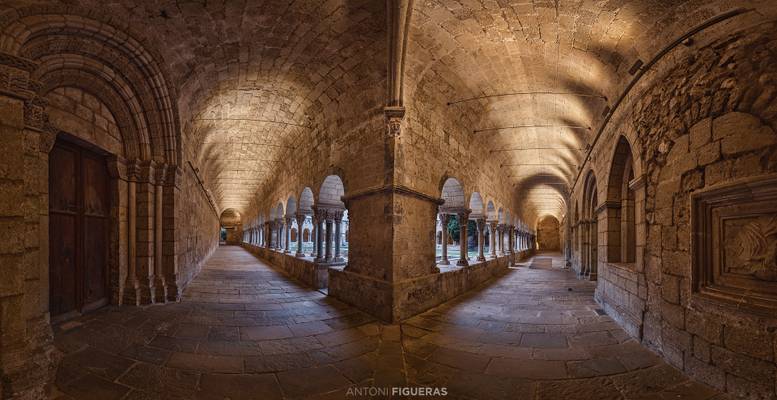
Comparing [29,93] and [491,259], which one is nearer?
[29,93]

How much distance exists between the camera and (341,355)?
10.5ft

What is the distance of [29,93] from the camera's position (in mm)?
2428

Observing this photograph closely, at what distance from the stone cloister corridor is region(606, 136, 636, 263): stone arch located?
1214mm

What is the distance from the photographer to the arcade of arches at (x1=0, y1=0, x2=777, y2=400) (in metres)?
2.55

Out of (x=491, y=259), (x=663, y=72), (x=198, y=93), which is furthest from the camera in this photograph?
(x=491, y=259)

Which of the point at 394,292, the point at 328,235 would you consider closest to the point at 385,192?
the point at 394,292

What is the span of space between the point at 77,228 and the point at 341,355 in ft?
11.8

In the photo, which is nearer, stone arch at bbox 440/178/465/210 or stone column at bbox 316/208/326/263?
stone column at bbox 316/208/326/263

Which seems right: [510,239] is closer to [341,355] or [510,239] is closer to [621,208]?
[621,208]

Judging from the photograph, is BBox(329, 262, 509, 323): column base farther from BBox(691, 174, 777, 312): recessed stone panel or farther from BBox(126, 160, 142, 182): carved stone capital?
BBox(126, 160, 142, 182): carved stone capital

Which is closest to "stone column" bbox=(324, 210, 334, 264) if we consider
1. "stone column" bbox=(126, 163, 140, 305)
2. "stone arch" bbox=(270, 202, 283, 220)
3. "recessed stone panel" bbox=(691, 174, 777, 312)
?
"stone column" bbox=(126, 163, 140, 305)

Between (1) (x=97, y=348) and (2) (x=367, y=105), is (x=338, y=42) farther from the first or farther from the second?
(1) (x=97, y=348)

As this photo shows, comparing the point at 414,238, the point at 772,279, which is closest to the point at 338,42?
the point at 414,238

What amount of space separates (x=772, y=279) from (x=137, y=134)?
7.04 m
